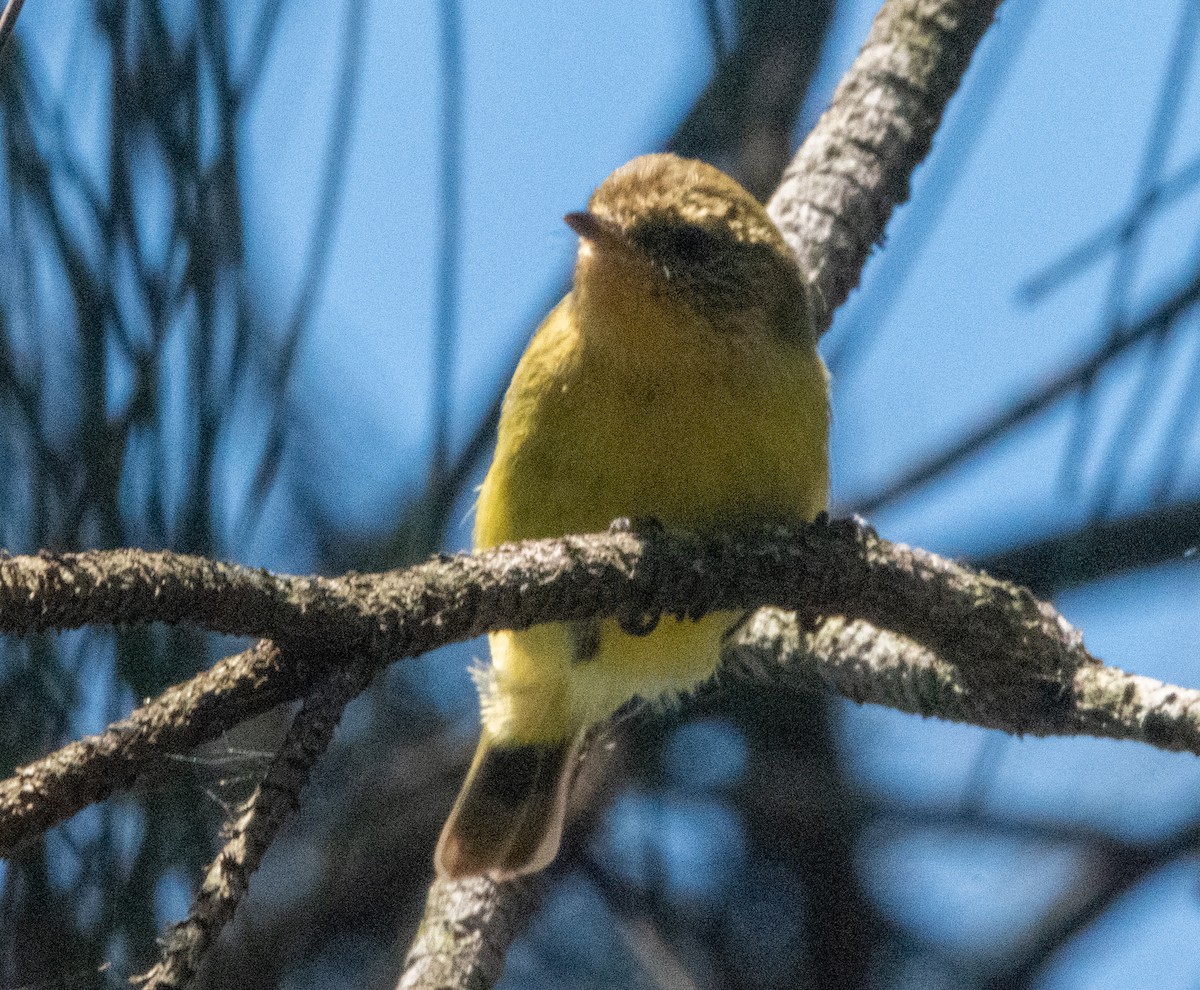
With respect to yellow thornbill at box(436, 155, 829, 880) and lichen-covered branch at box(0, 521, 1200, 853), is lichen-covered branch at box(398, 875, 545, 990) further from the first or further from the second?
lichen-covered branch at box(0, 521, 1200, 853)

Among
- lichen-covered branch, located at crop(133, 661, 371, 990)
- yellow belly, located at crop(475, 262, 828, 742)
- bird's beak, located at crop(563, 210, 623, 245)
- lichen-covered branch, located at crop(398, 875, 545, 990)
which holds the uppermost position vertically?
bird's beak, located at crop(563, 210, 623, 245)

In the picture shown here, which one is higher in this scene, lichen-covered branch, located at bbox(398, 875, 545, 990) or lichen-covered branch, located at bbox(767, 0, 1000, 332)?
lichen-covered branch, located at bbox(767, 0, 1000, 332)

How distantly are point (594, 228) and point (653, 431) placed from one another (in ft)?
1.46

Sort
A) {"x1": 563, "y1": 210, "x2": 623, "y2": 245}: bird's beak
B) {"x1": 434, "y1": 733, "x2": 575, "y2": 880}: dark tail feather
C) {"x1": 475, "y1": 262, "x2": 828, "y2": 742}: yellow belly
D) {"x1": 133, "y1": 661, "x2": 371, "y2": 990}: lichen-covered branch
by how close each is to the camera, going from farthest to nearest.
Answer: {"x1": 434, "y1": 733, "x2": 575, "y2": 880}: dark tail feather < {"x1": 563, "y1": 210, "x2": 623, "y2": 245}: bird's beak < {"x1": 475, "y1": 262, "x2": 828, "y2": 742}: yellow belly < {"x1": 133, "y1": 661, "x2": 371, "y2": 990}: lichen-covered branch

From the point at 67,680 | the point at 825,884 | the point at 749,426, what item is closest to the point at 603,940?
the point at 825,884

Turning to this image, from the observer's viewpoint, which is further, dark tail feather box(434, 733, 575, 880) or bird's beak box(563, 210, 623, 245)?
dark tail feather box(434, 733, 575, 880)

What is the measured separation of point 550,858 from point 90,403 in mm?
1353

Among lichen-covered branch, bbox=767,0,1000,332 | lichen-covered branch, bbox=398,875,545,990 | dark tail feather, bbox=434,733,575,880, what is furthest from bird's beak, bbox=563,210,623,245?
lichen-covered branch, bbox=398,875,545,990

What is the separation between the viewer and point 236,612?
58.1 inches

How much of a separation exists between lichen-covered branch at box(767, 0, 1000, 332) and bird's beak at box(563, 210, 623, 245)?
0.68 metres

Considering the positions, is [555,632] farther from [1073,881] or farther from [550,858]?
[1073,881]

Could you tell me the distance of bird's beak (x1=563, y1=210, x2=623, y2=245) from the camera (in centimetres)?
273

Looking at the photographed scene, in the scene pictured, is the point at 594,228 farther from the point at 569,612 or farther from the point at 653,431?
the point at 569,612

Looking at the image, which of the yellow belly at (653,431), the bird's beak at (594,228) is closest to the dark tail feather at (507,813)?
the yellow belly at (653,431)
